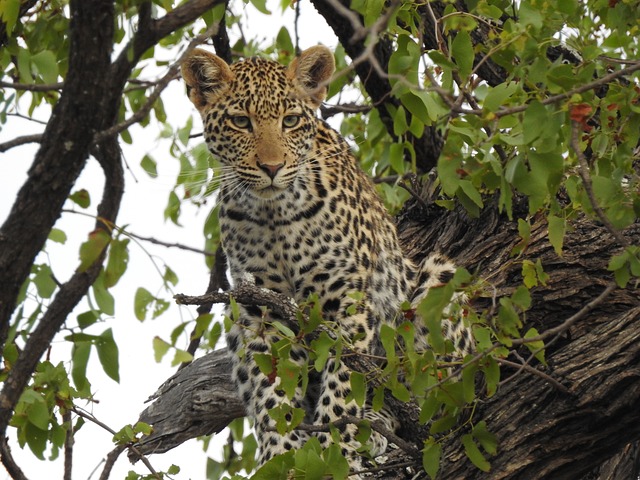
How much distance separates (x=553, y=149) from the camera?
395 cm

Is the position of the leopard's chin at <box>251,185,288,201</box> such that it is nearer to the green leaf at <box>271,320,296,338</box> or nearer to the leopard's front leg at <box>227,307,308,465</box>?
the leopard's front leg at <box>227,307,308,465</box>

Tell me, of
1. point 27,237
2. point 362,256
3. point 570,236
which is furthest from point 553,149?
point 362,256

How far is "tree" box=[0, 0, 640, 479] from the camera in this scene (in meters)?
3.43

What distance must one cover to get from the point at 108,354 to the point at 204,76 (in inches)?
129

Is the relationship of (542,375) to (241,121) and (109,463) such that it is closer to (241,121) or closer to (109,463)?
(109,463)

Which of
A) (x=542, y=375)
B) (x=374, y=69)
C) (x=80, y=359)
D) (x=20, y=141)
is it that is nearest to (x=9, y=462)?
(x=80, y=359)

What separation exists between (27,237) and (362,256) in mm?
3333

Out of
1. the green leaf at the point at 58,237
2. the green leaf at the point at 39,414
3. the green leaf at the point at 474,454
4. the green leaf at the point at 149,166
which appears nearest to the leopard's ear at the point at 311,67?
the green leaf at the point at 149,166

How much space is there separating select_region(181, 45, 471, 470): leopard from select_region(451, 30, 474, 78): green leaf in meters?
1.86

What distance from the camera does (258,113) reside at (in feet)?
21.2

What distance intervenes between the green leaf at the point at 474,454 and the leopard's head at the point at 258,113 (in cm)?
214

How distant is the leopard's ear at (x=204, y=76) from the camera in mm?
6559

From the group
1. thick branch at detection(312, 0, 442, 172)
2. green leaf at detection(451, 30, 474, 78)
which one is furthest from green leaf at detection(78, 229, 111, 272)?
thick branch at detection(312, 0, 442, 172)

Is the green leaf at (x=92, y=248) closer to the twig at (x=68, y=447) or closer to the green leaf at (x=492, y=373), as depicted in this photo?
the twig at (x=68, y=447)
